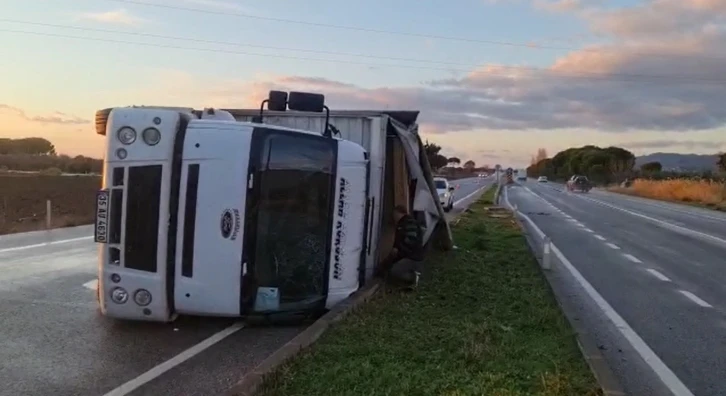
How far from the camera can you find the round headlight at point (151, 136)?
6.92 meters

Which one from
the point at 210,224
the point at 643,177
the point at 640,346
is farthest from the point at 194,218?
the point at 643,177

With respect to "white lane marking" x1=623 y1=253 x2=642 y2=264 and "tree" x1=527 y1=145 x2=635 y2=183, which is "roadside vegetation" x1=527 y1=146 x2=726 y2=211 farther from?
"white lane marking" x1=623 y1=253 x2=642 y2=264

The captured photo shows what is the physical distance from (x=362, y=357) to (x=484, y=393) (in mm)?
1169

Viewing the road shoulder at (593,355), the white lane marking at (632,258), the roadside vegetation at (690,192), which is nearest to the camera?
the road shoulder at (593,355)

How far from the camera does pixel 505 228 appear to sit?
66.2 ft

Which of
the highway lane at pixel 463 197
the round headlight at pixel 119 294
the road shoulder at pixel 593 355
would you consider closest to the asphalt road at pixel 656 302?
the road shoulder at pixel 593 355

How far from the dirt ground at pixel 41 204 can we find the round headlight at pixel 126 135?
1329cm

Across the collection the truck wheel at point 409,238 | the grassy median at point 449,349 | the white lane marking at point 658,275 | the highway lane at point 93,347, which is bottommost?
the highway lane at point 93,347

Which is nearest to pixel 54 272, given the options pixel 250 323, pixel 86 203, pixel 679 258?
pixel 250 323

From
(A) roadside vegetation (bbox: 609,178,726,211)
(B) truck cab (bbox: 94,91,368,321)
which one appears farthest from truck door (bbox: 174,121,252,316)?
(A) roadside vegetation (bbox: 609,178,726,211)

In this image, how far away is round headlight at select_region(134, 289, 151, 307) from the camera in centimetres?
687

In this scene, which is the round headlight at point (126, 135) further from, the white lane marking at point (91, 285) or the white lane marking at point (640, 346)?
the white lane marking at point (640, 346)

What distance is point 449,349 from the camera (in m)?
6.30

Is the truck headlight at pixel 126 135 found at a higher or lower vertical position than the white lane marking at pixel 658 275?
higher
